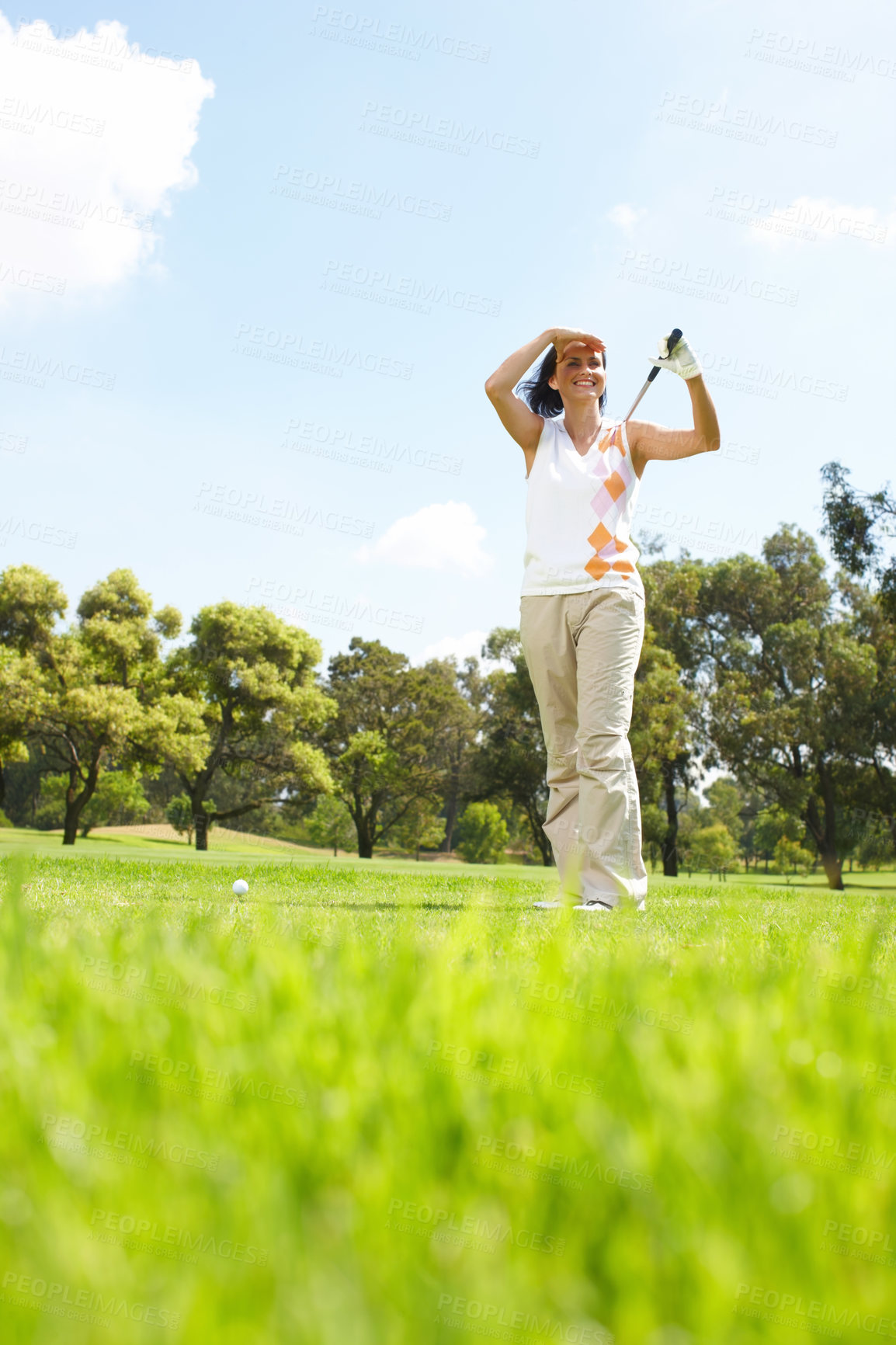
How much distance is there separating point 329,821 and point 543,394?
46765mm

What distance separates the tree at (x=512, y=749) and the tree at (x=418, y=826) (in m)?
3.26

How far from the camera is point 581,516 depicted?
5246mm

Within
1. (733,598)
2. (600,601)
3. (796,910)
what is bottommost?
(796,910)

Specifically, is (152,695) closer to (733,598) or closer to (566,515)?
(733,598)

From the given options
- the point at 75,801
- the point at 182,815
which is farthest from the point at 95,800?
the point at 75,801

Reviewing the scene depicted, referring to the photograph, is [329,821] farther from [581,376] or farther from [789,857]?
[581,376]

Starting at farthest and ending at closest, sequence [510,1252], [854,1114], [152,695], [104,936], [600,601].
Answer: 1. [152,695]
2. [600,601]
3. [104,936]
4. [854,1114]
5. [510,1252]

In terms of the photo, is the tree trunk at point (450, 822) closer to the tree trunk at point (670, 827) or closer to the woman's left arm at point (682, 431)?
the tree trunk at point (670, 827)

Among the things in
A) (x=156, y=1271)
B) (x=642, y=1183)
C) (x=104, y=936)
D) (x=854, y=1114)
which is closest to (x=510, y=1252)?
(x=642, y=1183)

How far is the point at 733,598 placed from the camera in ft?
133

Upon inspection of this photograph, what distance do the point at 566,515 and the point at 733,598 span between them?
37154 millimetres

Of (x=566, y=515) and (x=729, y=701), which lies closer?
(x=566, y=515)

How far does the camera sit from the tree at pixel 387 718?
44.6m

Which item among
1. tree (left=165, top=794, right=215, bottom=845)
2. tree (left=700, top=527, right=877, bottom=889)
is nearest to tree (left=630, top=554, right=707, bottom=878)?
tree (left=700, top=527, right=877, bottom=889)
